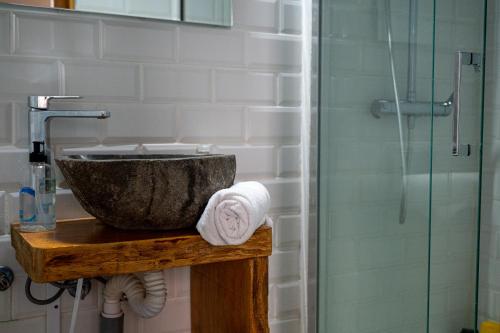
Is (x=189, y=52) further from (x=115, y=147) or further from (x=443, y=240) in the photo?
(x=443, y=240)

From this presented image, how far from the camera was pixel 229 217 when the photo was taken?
3.89ft

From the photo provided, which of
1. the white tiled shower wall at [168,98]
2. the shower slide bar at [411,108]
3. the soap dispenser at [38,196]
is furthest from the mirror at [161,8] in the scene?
the shower slide bar at [411,108]

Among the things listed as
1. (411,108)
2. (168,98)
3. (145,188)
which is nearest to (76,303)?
(145,188)

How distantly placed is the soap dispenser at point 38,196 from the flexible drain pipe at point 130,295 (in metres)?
0.23

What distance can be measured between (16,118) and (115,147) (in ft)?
0.79

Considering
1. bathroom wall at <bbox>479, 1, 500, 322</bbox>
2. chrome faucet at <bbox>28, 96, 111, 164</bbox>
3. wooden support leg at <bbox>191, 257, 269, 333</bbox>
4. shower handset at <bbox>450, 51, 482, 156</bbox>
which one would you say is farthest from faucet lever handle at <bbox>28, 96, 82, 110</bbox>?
bathroom wall at <bbox>479, 1, 500, 322</bbox>

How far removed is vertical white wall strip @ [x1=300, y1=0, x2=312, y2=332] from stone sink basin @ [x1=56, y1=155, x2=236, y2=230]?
0.56 metres

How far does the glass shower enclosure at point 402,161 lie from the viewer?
1.26 metres

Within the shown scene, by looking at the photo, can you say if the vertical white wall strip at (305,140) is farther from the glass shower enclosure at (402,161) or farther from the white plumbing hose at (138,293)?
the white plumbing hose at (138,293)

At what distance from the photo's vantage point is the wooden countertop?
1078mm

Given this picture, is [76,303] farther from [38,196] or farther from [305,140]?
[305,140]

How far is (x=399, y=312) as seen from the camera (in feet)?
4.54

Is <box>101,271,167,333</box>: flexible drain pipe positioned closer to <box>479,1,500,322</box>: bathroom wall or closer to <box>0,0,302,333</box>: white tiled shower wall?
<box>0,0,302,333</box>: white tiled shower wall

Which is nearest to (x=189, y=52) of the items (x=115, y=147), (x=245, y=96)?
(x=245, y=96)
